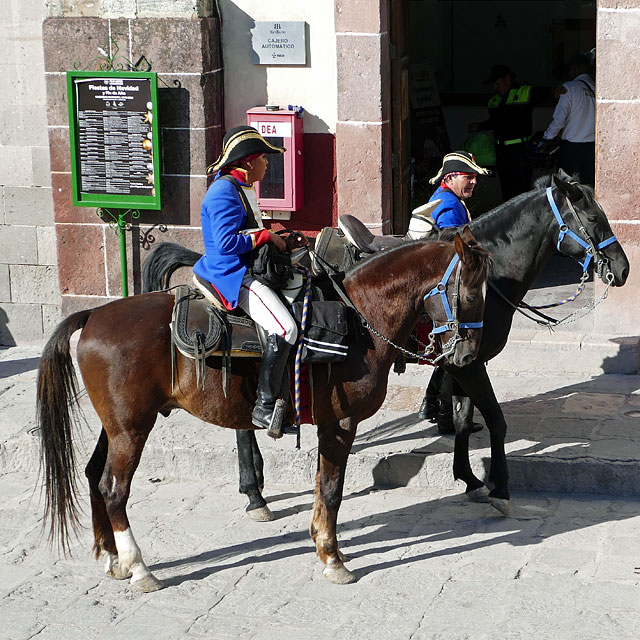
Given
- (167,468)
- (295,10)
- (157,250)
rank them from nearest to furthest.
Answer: (157,250) → (167,468) → (295,10)

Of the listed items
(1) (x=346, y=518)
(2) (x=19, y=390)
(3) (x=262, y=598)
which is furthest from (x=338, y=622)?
(2) (x=19, y=390)

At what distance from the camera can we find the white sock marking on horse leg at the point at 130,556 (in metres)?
6.00

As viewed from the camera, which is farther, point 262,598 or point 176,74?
point 176,74

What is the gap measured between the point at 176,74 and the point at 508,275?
12.4 feet

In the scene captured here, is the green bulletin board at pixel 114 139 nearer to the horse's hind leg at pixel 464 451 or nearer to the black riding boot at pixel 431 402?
the black riding boot at pixel 431 402

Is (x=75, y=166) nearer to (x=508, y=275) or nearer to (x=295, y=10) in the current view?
(x=295, y=10)

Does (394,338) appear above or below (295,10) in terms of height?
below

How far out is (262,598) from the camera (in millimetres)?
5883

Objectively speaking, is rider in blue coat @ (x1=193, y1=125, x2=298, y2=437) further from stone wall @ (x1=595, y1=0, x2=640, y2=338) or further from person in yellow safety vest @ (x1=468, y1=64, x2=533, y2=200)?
person in yellow safety vest @ (x1=468, y1=64, x2=533, y2=200)

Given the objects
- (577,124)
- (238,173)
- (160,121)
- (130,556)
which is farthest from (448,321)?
(577,124)

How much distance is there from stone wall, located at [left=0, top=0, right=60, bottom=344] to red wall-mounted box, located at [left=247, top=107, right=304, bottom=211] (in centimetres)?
206

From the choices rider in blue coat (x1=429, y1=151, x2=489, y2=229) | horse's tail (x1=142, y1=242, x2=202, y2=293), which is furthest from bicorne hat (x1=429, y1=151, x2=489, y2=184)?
horse's tail (x1=142, y1=242, x2=202, y2=293)

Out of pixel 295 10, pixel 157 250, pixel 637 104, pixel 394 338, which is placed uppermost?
pixel 295 10

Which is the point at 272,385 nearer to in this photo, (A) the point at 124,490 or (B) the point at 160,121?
(A) the point at 124,490
